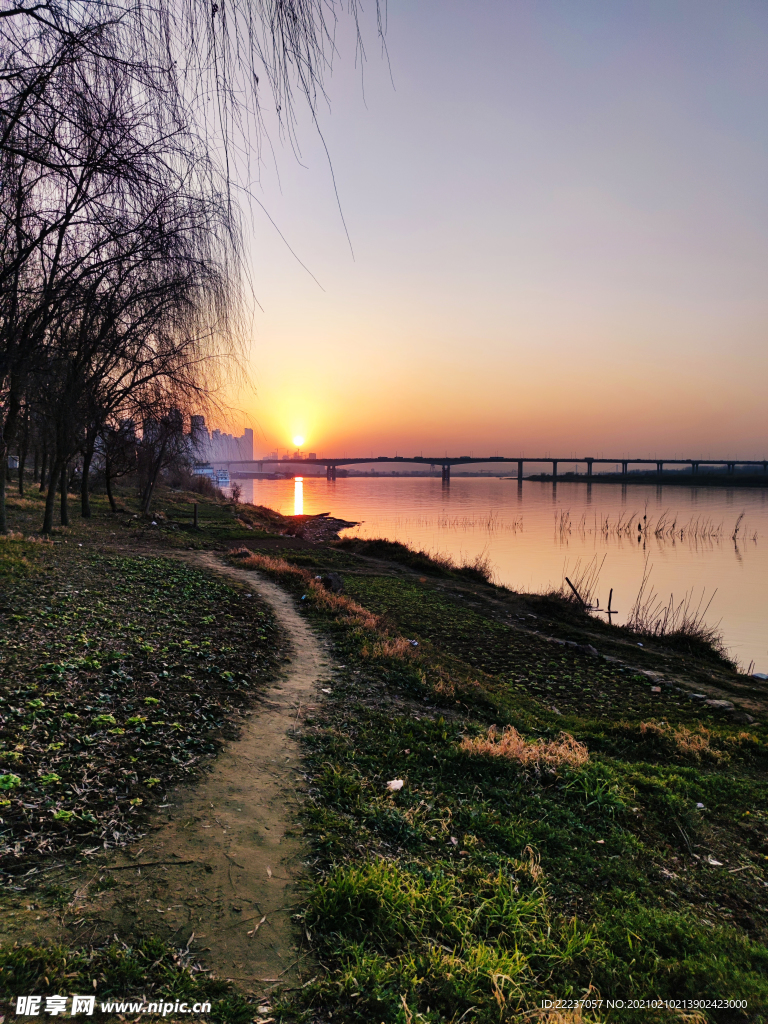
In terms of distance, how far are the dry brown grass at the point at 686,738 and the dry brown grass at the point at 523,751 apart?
2.20 meters

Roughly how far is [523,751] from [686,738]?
3.74 metres

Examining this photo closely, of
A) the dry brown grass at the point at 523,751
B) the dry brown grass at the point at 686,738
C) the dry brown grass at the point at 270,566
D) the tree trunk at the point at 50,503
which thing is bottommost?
the dry brown grass at the point at 686,738

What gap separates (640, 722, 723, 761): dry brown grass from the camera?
312 inches

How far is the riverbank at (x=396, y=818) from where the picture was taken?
9.96 ft

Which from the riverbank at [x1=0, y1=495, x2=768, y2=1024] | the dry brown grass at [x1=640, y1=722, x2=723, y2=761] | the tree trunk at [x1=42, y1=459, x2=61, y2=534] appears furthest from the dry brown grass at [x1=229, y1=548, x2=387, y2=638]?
the tree trunk at [x1=42, y1=459, x2=61, y2=534]

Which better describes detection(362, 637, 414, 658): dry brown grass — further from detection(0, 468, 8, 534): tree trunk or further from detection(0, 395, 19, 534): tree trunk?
detection(0, 468, 8, 534): tree trunk

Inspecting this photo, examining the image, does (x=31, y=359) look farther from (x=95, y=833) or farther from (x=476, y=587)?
(x=476, y=587)

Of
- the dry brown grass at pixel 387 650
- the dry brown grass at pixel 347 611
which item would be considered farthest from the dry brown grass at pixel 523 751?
the dry brown grass at pixel 347 611

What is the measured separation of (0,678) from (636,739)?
8.94m

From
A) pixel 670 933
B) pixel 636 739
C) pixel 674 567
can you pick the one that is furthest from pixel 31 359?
pixel 674 567

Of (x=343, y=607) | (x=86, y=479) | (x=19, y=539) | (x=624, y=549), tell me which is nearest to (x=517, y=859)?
(x=343, y=607)

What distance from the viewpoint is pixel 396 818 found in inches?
189

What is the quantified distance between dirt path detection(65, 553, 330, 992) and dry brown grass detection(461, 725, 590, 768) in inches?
88.2

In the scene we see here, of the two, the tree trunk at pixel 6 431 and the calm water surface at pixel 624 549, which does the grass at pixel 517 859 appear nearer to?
the tree trunk at pixel 6 431
